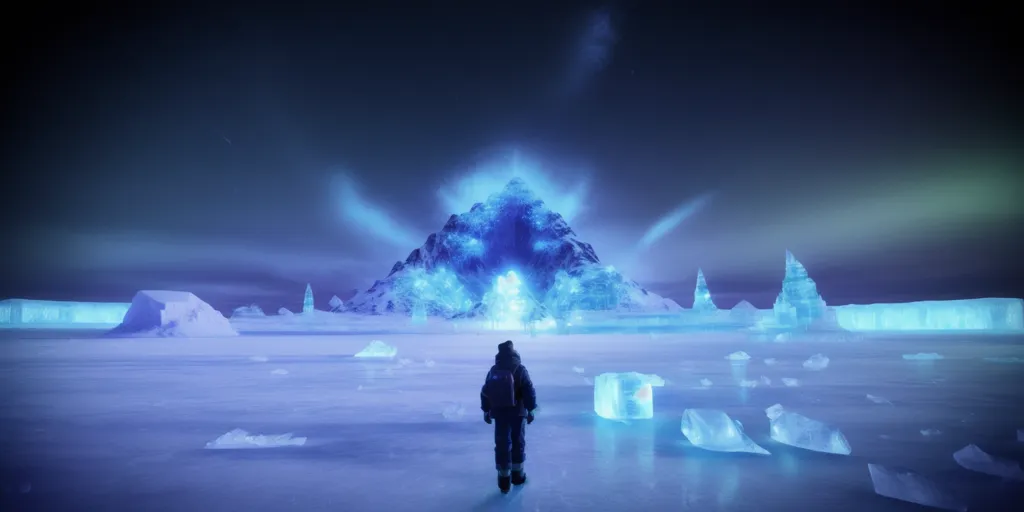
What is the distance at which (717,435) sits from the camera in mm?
7883

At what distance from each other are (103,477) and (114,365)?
1929 cm

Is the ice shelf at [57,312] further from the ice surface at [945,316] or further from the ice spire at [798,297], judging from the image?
the ice surface at [945,316]

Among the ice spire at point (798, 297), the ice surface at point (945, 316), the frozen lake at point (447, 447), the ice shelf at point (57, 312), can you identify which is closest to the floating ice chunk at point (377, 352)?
the frozen lake at point (447, 447)

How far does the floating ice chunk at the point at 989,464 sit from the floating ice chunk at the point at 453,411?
24.9 ft

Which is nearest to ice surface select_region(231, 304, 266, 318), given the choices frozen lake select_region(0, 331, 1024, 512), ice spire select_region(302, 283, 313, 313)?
ice spire select_region(302, 283, 313, 313)

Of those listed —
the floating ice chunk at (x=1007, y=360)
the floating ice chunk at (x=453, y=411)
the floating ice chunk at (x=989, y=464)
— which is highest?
the floating ice chunk at (x=989, y=464)

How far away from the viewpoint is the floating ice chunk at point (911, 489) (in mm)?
5473

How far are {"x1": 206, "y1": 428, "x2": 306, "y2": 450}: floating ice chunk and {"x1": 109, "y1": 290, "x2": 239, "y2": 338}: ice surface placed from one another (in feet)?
147

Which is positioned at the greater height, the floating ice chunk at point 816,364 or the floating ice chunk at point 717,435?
the floating ice chunk at point 717,435

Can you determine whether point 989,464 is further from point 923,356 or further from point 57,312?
point 57,312

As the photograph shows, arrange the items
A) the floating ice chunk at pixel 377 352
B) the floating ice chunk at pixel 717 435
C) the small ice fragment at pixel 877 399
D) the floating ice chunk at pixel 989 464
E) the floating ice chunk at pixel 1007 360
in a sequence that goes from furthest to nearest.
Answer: the floating ice chunk at pixel 377 352 → the floating ice chunk at pixel 1007 360 → the small ice fragment at pixel 877 399 → the floating ice chunk at pixel 717 435 → the floating ice chunk at pixel 989 464

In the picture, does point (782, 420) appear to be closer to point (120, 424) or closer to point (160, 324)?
point (120, 424)

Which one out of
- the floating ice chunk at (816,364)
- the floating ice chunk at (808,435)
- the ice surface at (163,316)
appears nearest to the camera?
the floating ice chunk at (808,435)

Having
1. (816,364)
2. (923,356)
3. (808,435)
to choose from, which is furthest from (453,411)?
(923,356)
